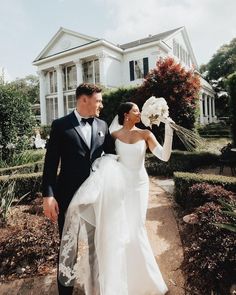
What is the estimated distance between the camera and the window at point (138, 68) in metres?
27.1

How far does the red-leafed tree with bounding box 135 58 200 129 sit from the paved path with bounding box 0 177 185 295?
22.3ft

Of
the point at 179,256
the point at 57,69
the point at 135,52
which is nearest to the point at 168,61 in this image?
the point at 179,256

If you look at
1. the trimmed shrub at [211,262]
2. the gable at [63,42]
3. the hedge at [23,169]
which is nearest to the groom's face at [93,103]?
the trimmed shrub at [211,262]

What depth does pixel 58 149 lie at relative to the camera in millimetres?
2998

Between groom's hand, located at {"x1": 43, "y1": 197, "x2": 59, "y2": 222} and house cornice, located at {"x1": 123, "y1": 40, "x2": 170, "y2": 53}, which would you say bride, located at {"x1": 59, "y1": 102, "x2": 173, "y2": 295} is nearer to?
groom's hand, located at {"x1": 43, "y1": 197, "x2": 59, "y2": 222}

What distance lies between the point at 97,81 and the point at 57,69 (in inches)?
195

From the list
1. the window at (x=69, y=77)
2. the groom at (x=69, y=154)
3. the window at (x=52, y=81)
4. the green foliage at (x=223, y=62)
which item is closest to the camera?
the groom at (x=69, y=154)

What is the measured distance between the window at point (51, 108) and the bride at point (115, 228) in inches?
1224

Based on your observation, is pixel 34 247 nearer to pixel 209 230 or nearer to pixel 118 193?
pixel 118 193

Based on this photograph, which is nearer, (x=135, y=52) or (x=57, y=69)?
(x=135, y=52)

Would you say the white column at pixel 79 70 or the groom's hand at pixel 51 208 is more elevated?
the white column at pixel 79 70

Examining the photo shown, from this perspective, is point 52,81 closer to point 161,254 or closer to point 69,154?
point 161,254

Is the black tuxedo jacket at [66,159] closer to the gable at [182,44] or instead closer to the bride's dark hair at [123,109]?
the bride's dark hair at [123,109]

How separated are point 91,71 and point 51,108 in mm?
7218
